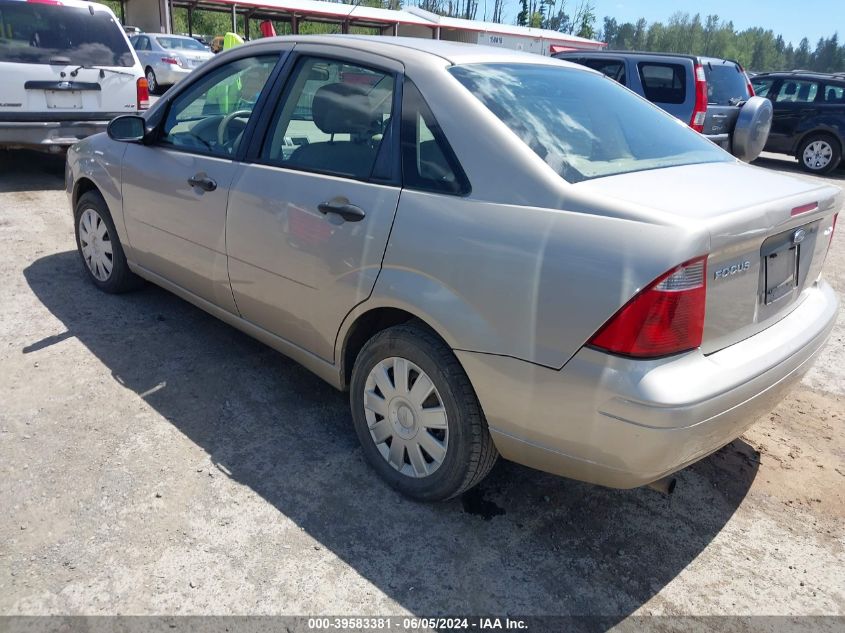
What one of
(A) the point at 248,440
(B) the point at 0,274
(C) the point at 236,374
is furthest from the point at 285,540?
(B) the point at 0,274

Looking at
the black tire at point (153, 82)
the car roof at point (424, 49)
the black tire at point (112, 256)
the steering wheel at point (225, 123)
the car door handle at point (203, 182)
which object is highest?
the car roof at point (424, 49)

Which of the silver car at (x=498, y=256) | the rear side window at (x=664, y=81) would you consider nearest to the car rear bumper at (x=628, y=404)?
the silver car at (x=498, y=256)

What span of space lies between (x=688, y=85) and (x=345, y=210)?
8305mm

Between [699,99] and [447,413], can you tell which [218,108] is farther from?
[699,99]

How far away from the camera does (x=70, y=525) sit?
2.64 meters

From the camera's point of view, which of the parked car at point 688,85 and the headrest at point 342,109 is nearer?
the headrest at point 342,109

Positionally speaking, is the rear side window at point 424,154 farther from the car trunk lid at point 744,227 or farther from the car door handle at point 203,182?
the car door handle at point 203,182

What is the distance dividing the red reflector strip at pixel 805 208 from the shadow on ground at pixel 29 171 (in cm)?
786

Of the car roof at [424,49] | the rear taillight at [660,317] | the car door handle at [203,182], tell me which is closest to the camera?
the rear taillight at [660,317]

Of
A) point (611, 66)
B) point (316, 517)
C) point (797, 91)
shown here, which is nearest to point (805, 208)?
point (316, 517)

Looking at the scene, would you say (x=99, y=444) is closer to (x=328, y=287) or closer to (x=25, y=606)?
(x=25, y=606)

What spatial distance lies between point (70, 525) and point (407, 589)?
1.33 metres

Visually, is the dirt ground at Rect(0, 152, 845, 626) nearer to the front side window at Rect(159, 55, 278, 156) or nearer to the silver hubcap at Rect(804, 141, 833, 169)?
the front side window at Rect(159, 55, 278, 156)

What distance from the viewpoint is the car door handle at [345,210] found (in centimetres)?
277
